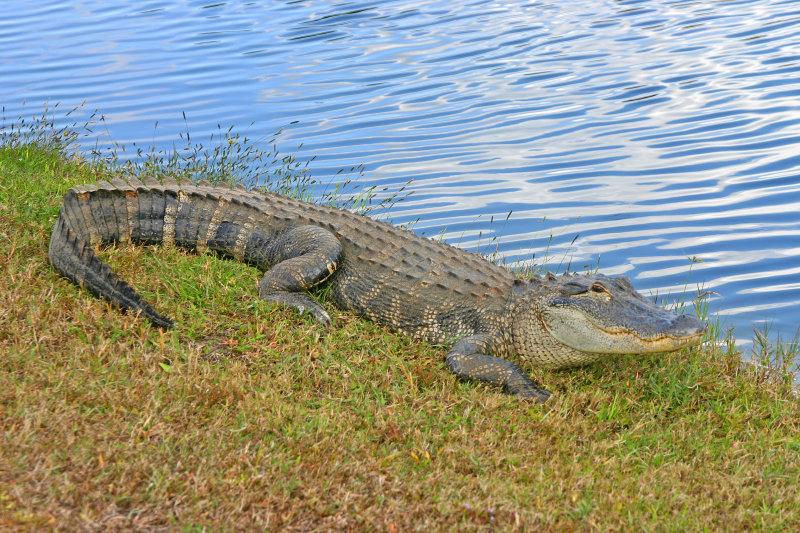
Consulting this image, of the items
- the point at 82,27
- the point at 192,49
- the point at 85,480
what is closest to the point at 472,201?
the point at 85,480

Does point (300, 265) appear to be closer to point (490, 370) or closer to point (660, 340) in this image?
point (490, 370)

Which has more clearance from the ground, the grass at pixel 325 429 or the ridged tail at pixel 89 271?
the ridged tail at pixel 89 271

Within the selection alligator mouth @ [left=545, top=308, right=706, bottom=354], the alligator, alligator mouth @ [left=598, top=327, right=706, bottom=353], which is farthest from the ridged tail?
alligator mouth @ [left=598, top=327, right=706, bottom=353]

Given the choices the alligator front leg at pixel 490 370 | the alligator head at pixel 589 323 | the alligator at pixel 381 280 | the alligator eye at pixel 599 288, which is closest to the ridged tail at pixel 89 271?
the alligator at pixel 381 280

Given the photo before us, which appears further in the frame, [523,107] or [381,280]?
[523,107]

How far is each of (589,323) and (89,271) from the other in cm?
317

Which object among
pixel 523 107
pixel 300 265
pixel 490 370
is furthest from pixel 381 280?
pixel 523 107

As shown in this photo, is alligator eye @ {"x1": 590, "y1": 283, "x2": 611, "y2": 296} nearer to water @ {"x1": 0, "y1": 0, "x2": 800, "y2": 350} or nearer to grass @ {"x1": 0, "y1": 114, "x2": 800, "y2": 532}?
grass @ {"x1": 0, "y1": 114, "x2": 800, "y2": 532}

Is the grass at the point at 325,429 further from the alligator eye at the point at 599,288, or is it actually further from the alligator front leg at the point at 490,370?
the alligator eye at the point at 599,288

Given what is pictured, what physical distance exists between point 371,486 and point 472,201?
6.21 m

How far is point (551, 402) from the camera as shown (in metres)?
4.66

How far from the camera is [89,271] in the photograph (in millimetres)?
4902

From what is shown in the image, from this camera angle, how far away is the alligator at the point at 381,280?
4.84 metres

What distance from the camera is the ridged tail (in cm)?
474
